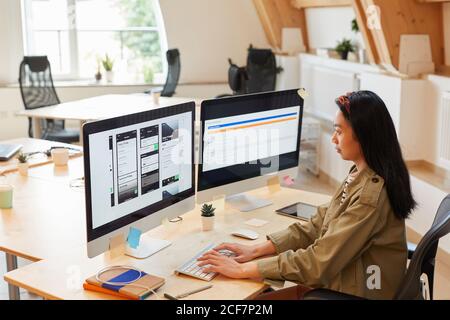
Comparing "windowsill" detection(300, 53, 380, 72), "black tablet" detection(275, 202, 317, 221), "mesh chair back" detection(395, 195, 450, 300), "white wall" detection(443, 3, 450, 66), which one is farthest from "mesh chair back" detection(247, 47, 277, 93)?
"mesh chair back" detection(395, 195, 450, 300)

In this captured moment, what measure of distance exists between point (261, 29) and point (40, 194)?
627 centimetres

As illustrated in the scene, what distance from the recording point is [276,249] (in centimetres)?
247

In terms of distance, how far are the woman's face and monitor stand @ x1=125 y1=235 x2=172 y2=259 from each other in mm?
785

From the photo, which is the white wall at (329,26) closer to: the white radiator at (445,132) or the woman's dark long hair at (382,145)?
the white radiator at (445,132)

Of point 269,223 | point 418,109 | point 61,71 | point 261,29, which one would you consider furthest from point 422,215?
point 61,71

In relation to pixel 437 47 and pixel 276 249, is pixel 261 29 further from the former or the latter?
pixel 276 249

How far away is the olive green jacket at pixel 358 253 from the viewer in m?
2.16

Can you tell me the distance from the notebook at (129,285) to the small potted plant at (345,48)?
195 inches

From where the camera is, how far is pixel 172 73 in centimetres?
777

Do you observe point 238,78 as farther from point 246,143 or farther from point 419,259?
point 419,259

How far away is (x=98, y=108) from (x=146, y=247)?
3973 millimetres

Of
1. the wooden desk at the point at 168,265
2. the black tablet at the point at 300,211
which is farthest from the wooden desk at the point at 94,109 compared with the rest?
the wooden desk at the point at 168,265
